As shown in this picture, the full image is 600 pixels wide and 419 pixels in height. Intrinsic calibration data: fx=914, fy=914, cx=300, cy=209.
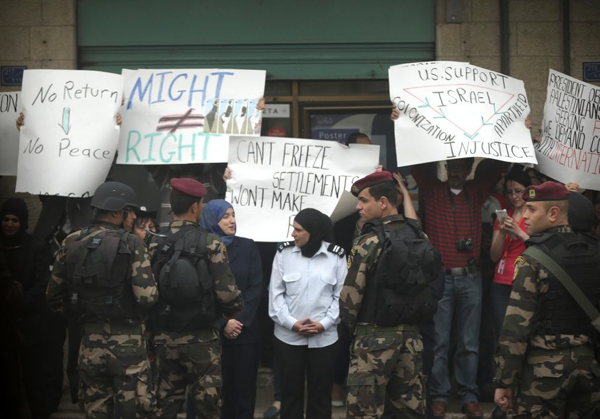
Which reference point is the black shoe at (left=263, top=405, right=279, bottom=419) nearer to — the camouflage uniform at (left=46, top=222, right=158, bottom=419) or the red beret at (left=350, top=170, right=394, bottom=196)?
the camouflage uniform at (left=46, top=222, right=158, bottom=419)

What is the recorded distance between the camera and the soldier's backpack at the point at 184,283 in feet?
21.2

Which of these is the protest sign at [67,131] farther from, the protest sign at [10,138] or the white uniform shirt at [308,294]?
the white uniform shirt at [308,294]

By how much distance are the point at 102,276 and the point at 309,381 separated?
2.01m

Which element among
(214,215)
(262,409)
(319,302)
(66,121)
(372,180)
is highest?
(66,121)

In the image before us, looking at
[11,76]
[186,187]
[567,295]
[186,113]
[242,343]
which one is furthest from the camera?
[11,76]

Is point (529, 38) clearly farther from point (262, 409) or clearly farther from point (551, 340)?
point (262, 409)

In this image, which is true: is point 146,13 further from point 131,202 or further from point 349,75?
point 131,202

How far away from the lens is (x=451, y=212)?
808 centimetres

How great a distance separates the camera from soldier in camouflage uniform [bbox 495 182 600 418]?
5785 millimetres

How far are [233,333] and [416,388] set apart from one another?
61.9 inches

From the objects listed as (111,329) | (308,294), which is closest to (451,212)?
(308,294)

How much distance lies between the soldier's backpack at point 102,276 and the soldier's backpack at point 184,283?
9.6 inches

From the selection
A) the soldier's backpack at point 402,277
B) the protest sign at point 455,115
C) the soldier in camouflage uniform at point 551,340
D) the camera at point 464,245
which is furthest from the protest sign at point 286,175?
the soldier in camouflage uniform at point 551,340

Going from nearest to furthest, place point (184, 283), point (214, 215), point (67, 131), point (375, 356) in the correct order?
point (184, 283) < point (375, 356) < point (214, 215) < point (67, 131)
